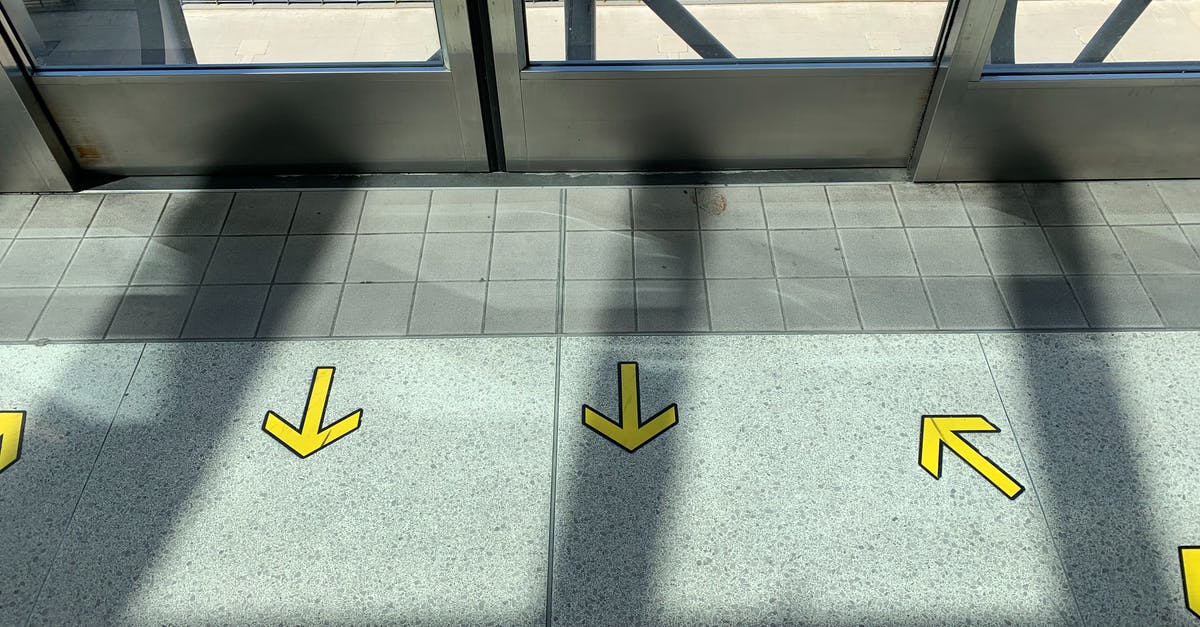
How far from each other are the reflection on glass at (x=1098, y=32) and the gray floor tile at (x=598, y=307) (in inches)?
82.3

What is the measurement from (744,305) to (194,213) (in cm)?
279

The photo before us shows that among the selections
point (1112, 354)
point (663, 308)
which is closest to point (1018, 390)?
point (1112, 354)

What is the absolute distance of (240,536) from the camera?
3090 millimetres

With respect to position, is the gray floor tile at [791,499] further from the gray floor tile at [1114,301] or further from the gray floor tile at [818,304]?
the gray floor tile at [1114,301]

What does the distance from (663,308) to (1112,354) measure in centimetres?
192

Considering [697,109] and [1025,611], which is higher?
[697,109]

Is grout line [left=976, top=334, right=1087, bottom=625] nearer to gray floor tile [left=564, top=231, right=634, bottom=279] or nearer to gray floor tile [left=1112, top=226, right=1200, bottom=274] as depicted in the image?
gray floor tile [left=1112, top=226, right=1200, bottom=274]

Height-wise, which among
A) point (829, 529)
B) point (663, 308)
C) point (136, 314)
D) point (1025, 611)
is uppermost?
point (136, 314)

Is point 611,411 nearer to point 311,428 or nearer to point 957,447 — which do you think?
point 311,428

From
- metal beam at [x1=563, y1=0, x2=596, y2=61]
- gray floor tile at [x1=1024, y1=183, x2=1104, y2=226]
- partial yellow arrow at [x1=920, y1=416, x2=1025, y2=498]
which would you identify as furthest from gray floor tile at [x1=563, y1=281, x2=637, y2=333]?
gray floor tile at [x1=1024, y1=183, x2=1104, y2=226]

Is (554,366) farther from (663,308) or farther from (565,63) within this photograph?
(565,63)

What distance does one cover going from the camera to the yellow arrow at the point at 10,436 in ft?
10.9

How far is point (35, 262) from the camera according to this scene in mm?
4094

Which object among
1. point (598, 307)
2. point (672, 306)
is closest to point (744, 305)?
point (672, 306)
